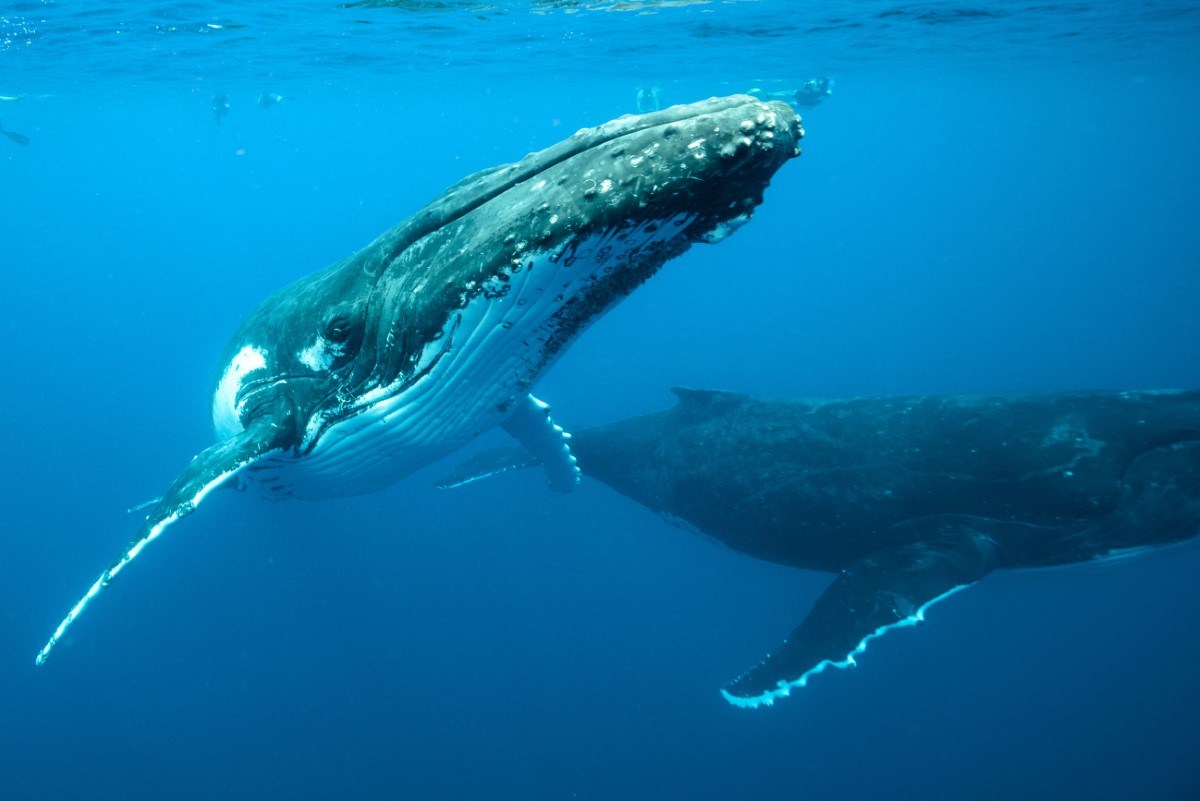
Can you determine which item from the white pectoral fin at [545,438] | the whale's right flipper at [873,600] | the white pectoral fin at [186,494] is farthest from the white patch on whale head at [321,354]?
the whale's right flipper at [873,600]

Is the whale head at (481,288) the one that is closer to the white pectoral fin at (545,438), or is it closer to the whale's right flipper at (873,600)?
the white pectoral fin at (545,438)

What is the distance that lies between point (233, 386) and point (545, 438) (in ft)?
13.5

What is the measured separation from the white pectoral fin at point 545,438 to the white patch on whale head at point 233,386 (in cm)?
290

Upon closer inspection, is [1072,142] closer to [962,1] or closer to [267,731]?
[962,1]

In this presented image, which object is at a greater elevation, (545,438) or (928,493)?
(545,438)

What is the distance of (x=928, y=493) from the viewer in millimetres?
8750

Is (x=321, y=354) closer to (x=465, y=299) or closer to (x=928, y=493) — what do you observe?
(x=465, y=299)

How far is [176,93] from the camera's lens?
44.6m

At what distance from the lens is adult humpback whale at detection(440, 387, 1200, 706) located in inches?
319

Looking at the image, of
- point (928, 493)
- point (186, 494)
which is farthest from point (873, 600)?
point (186, 494)

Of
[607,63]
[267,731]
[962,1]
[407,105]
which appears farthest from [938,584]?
[407,105]

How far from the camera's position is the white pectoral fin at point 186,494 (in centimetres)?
450

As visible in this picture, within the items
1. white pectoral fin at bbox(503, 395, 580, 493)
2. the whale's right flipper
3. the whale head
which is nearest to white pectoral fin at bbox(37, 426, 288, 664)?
the whale head

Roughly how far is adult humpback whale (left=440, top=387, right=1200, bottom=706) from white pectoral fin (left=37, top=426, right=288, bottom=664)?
6.14 metres
